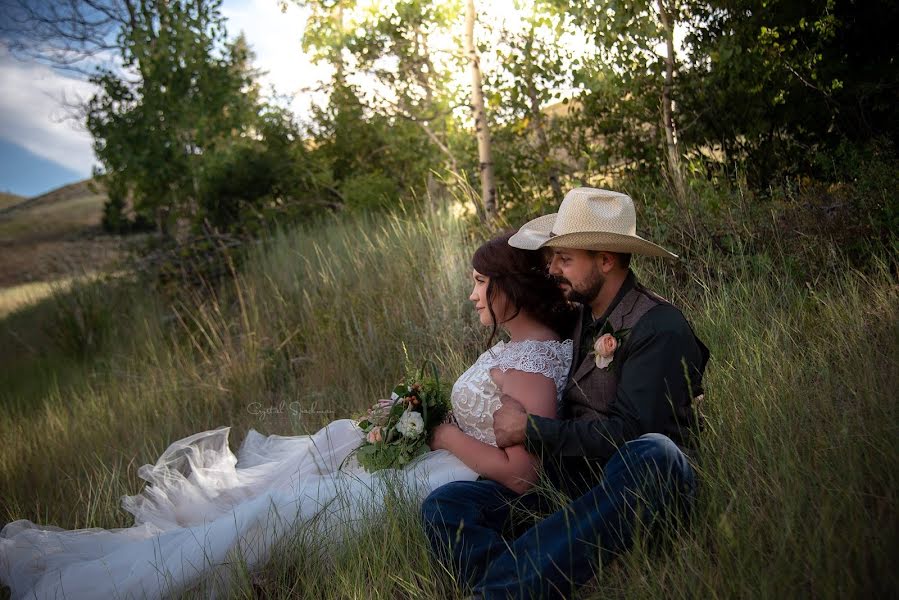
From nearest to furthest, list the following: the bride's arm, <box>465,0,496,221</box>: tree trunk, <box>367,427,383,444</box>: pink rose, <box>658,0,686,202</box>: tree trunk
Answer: the bride's arm, <box>367,427,383,444</box>: pink rose, <box>658,0,686,202</box>: tree trunk, <box>465,0,496,221</box>: tree trunk

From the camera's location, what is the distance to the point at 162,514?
418 centimetres

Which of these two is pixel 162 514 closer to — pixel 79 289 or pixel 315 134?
pixel 79 289

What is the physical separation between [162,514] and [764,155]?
5.88 m

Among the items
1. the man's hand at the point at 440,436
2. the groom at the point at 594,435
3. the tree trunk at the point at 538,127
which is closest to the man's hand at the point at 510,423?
the groom at the point at 594,435

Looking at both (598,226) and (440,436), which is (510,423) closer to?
(440,436)

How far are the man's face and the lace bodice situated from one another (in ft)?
0.96

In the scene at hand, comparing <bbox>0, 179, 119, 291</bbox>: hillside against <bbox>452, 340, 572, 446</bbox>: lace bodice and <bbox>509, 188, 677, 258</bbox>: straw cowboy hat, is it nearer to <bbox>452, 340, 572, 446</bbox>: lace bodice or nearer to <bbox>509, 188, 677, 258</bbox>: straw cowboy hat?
<bbox>452, 340, 572, 446</bbox>: lace bodice

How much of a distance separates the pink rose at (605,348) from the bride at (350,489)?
1.11 ft

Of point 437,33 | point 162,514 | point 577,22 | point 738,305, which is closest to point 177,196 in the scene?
point 437,33

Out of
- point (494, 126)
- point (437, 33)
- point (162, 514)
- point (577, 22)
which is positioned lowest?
point (162, 514)

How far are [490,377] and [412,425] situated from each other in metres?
0.43

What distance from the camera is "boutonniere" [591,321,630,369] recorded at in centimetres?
287

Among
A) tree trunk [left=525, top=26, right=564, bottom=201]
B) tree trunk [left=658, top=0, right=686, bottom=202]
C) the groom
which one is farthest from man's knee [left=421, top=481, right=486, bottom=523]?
tree trunk [left=525, top=26, right=564, bottom=201]

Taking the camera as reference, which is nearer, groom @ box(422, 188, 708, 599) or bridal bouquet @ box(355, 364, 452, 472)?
groom @ box(422, 188, 708, 599)
